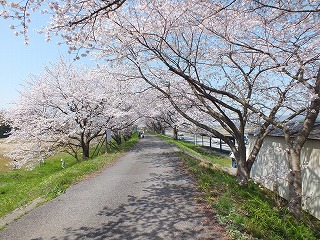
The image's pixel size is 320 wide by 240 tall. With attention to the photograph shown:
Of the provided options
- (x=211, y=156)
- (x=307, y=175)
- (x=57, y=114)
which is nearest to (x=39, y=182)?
(x=57, y=114)

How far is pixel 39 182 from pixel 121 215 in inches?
339

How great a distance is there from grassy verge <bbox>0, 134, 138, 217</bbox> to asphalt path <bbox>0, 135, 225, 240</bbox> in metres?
0.77

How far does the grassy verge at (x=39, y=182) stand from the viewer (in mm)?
8209

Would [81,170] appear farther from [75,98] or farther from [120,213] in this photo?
[75,98]

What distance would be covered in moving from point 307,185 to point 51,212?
9.53 m

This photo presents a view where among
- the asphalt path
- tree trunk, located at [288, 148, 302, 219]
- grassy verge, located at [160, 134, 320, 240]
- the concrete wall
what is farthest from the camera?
the concrete wall

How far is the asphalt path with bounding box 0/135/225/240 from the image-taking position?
5.03 meters

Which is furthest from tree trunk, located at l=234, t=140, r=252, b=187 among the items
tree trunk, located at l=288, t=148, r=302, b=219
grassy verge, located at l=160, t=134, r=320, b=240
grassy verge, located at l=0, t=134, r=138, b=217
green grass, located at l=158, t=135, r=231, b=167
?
green grass, located at l=158, t=135, r=231, b=167

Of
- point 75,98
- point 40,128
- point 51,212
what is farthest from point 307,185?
point 40,128

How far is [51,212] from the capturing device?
6309mm

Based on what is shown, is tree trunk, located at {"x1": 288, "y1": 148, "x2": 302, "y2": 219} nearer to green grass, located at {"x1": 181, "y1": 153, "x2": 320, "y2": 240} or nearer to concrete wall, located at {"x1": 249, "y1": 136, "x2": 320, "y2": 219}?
green grass, located at {"x1": 181, "y1": 153, "x2": 320, "y2": 240}

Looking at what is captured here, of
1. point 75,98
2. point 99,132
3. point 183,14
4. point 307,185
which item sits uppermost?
point 183,14

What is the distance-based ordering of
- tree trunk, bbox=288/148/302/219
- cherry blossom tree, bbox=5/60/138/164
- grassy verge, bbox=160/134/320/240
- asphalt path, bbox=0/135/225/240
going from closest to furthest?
1. grassy verge, bbox=160/134/320/240
2. asphalt path, bbox=0/135/225/240
3. tree trunk, bbox=288/148/302/219
4. cherry blossom tree, bbox=5/60/138/164

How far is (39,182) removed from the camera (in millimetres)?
12812
